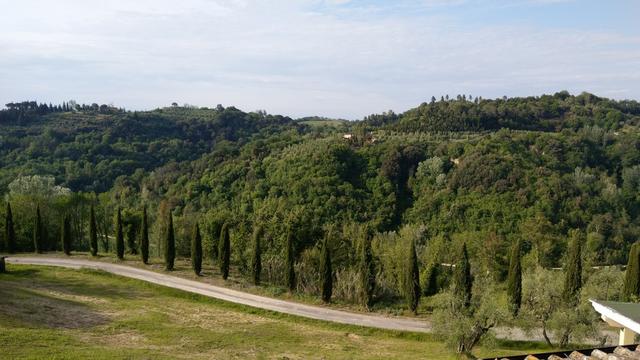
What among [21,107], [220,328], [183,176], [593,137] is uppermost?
[21,107]

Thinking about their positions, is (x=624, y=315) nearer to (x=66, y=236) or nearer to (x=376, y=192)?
(x=66, y=236)

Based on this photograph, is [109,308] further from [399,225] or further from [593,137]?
[593,137]

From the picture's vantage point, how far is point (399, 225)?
5747cm

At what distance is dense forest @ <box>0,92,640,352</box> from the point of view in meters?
39.0

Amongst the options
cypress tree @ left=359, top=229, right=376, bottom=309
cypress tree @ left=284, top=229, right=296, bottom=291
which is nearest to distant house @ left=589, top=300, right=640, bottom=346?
cypress tree @ left=359, top=229, right=376, bottom=309

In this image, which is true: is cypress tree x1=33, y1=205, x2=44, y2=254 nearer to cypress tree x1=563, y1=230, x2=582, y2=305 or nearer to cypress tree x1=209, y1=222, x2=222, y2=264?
cypress tree x1=209, y1=222, x2=222, y2=264

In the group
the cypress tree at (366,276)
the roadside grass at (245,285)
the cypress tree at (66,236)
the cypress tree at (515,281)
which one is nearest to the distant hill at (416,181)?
the roadside grass at (245,285)

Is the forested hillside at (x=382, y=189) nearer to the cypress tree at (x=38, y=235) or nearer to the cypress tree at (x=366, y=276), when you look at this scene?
the cypress tree at (x=38, y=235)

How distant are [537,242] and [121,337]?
1492 inches

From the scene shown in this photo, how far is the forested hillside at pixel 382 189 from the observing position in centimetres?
4203

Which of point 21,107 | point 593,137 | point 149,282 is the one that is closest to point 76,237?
point 149,282

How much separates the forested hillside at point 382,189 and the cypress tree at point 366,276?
8.47 ft

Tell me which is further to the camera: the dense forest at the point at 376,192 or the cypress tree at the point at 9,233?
the cypress tree at the point at 9,233

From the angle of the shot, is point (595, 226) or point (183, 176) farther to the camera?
point (183, 176)
